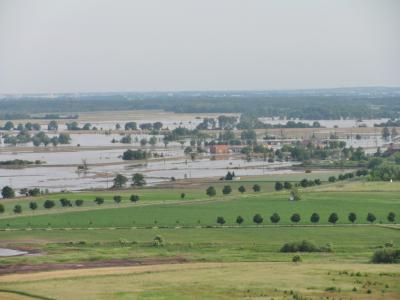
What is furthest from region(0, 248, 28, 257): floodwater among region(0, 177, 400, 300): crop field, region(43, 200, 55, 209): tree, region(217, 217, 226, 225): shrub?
region(43, 200, 55, 209): tree

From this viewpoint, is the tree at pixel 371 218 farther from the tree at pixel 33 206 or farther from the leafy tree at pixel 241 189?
the tree at pixel 33 206

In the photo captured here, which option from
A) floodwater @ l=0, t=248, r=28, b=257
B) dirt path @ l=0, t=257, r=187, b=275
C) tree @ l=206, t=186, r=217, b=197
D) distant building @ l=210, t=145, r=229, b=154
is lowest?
distant building @ l=210, t=145, r=229, b=154

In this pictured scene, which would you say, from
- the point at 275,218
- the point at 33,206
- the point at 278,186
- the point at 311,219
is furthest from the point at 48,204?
the point at 278,186

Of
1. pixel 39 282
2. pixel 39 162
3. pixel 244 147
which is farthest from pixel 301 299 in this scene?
pixel 244 147

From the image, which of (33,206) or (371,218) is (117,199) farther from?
(371,218)

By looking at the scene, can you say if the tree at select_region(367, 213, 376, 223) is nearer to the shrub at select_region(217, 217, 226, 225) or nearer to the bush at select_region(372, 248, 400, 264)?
the shrub at select_region(217, 217, 226, 225)

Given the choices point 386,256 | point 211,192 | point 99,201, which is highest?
point 386,256
